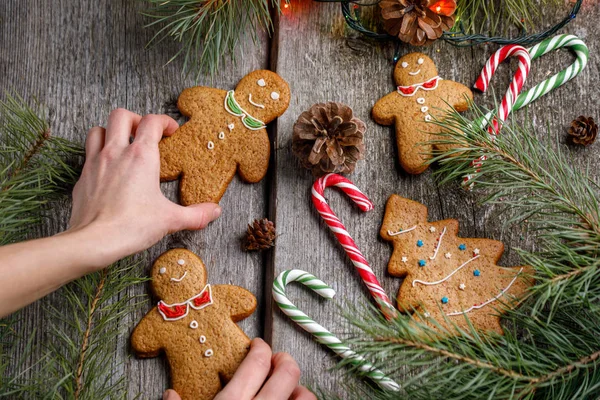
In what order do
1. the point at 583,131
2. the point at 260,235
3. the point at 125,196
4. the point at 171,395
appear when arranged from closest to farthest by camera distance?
the point at 125,196, the point at 171,395, the point at 260,235, the point at 583,131

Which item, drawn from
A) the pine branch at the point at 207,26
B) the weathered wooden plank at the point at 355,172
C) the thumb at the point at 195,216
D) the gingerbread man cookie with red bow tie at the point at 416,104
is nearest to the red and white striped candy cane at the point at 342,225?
the weathered wooden plank at the point at 355,172

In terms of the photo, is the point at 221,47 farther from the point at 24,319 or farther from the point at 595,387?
the point at 595,387

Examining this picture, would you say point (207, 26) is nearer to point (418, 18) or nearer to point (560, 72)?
point (418, 18)

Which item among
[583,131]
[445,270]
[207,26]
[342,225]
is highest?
[207,26]

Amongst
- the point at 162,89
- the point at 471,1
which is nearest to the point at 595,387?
the point at 471,1

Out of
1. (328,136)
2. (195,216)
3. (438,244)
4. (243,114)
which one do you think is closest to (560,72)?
(438,244)

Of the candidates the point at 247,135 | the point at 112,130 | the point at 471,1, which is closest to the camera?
the point at 112,130
